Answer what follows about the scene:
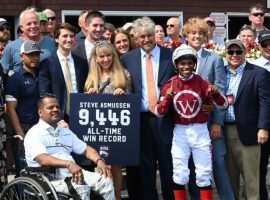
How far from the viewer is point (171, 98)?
8102mm

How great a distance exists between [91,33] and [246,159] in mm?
2267

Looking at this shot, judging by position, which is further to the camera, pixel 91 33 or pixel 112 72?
pixel 91 33

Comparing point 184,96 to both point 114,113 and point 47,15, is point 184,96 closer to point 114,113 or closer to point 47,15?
point 114,113

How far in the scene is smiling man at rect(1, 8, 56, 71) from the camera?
9.14m

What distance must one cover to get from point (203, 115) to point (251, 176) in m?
1.03

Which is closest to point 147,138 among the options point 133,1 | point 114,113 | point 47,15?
point 114,113

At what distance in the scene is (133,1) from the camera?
55.4 feet

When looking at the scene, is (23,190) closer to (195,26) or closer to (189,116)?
(189,116)

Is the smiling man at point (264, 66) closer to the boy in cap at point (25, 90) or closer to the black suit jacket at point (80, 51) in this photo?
the black suit jacket at point (80, 51)

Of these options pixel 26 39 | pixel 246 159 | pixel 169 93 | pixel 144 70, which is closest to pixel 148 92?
pixel 144 70

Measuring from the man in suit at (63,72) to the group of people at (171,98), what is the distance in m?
0.01

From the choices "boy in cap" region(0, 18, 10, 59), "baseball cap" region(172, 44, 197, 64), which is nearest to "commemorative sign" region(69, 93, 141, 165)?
"baseball cap" region(172, 44, 197, 64)

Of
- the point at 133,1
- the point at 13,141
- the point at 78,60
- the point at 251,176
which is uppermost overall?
the point at 133,1

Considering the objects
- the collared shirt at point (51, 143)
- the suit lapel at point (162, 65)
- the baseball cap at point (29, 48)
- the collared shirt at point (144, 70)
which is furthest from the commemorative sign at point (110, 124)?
the baseball cap at point (29, 48)
